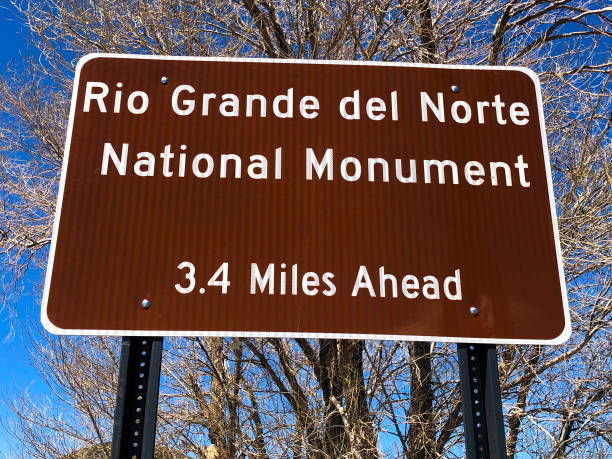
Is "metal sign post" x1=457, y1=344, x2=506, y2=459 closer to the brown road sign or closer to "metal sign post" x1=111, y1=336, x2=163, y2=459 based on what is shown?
the brown road sign

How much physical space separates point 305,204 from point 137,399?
0.76m

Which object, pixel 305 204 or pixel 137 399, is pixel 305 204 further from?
pixel 137 399

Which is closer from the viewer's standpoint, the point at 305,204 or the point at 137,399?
the point at 137,399

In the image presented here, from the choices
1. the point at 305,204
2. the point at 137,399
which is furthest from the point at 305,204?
the point at 137,399

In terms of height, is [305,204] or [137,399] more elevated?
[305,204]

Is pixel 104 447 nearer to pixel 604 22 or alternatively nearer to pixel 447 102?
pixel 447 102

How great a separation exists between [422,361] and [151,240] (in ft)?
17.7

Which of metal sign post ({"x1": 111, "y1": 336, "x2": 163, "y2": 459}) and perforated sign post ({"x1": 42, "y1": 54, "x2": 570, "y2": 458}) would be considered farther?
perforated sign post ({"x1": 42, "y1": 54, "x2": 570, "y2": 458})

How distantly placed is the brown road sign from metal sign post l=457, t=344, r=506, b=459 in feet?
0.25

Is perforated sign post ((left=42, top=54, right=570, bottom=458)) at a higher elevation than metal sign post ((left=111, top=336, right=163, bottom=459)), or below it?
higher

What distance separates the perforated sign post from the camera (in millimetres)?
1815

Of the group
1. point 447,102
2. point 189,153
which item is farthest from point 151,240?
point 447,102

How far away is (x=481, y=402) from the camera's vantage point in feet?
5.90

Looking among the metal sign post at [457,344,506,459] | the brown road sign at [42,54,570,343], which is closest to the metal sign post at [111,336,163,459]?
the brown road sign at [42,54,570,343]
